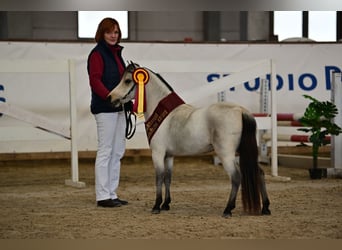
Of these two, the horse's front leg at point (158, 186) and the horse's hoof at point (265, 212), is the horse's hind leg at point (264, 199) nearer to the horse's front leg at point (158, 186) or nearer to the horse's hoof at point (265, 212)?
the horse's hoof at point (265, 212)

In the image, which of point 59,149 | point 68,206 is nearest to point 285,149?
point 59,149

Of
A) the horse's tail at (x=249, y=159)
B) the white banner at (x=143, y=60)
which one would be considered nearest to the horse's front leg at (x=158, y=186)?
the horse's tail at (x=249, y=159)

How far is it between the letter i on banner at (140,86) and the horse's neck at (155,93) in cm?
4

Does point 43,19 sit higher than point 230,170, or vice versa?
point 43,19

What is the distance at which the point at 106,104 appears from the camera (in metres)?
4.19

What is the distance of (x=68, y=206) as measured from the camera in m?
4.33

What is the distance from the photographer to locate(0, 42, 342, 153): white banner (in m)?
6.70

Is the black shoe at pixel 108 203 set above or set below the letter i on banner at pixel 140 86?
below

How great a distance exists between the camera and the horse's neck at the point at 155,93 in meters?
4.00

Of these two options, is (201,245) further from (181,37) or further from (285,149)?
(181,37)

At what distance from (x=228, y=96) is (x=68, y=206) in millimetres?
3123

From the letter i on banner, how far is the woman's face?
344 mm

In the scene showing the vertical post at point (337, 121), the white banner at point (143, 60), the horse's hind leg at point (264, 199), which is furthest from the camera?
the white banner at point (143, 60)

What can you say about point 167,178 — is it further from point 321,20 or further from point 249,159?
point 321,20
